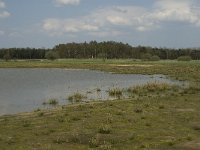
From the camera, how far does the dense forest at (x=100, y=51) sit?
18775 cm

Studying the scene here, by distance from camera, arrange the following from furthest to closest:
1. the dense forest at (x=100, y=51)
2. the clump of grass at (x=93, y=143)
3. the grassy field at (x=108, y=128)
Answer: the dense forest at (x=100, y=51) → the grassy field at (x=108, y=128) → the clump of grass at (x=93, y=143)

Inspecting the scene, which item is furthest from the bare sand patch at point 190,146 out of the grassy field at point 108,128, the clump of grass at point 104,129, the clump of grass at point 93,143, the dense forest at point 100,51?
the dense forest at point 100,51

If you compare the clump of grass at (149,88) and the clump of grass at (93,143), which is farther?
the clump of grass at (149,88)

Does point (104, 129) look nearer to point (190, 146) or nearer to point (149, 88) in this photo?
point (190, 146)

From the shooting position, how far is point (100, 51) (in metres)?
188

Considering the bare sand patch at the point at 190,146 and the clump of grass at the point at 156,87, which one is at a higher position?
the bare sand patch at the point at 190,146

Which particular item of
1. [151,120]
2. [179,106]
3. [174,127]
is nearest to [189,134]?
[174,127]

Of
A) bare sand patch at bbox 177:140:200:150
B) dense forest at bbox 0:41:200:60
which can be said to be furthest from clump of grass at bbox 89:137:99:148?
dense forest at bbox 0:41:200:60

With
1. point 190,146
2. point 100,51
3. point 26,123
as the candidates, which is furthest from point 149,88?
point 100,51

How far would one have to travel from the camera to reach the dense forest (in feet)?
→ 616

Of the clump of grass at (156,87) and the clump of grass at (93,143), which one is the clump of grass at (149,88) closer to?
the clump of grass at (156,87)

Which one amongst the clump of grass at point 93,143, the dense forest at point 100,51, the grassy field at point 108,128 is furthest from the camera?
the dense forest at point 100,51

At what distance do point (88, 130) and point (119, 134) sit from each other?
1.69m

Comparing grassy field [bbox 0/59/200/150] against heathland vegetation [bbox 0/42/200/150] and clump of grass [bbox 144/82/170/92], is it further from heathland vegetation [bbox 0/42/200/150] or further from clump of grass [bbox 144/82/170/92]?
clump of grass [bbox 144/82/170/92]
